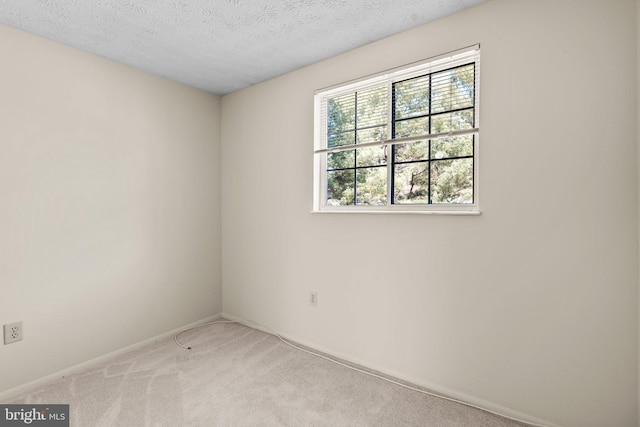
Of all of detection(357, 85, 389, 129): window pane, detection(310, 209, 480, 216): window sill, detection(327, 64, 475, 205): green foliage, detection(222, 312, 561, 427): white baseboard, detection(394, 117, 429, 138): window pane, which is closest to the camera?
detection(222, 312, 561, 427): white baseboard

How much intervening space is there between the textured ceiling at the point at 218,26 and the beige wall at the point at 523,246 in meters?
0.20

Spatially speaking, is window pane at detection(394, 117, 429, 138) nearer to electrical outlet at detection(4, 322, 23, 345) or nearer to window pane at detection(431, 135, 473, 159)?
window pane at detection(431, 135, 473, 159)

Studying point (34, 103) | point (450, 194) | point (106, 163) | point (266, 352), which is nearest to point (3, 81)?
point (34, 103)

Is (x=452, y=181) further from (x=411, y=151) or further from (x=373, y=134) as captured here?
(x=373, y=134)

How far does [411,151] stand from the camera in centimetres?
222

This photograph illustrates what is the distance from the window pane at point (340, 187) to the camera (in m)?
2.54

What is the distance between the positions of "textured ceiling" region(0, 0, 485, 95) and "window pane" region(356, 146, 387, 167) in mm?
740

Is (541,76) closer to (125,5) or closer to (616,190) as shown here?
(616,190)

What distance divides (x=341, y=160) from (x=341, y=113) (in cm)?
37

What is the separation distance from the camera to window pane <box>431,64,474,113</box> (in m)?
2.00

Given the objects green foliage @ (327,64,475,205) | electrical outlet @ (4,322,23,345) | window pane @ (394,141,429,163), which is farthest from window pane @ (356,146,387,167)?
electrical outlet @ (4,322,23,345)

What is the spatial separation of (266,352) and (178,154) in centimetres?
188

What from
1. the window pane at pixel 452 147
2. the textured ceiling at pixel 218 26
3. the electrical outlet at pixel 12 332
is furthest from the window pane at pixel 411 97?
the electrical outlet at pixel 12 332

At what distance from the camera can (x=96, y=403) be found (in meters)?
1.89
